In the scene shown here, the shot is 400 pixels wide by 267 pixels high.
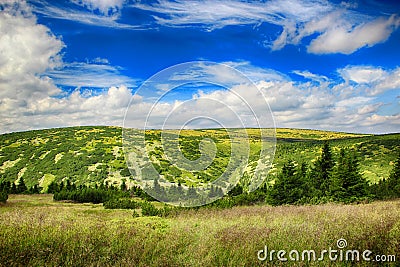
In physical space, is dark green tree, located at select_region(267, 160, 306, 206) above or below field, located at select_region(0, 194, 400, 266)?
below

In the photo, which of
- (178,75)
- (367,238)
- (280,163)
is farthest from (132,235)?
(280,163)

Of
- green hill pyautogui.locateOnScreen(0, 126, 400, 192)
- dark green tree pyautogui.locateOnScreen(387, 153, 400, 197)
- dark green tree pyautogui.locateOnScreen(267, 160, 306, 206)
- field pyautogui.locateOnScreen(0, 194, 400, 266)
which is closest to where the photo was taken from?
field pyautogui.locateOnScreen(0, 194, 400, 266)

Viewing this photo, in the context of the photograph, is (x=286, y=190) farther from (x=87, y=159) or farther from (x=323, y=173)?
(x=87, y=159)

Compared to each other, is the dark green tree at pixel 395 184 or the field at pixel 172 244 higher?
the field at pixel 172 244

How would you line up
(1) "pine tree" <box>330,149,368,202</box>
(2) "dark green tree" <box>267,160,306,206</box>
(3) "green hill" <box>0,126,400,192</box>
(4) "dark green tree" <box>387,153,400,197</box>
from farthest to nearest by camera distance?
(3) "green hill" <box>0,126,400,192</box> < (4) "dark green tree" <box>387,153,400,197</box> < (1) "pine tree" <box>330,149,368,202</box> < (2) "dark green tree" <box>267,160,306,206</box>

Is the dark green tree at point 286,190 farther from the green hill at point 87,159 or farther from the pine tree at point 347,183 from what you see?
the green hill at point 87,159

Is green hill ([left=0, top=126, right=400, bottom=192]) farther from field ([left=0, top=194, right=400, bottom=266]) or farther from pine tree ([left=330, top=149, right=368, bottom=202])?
field ([left=0, top=194, right=400, bottom=266])

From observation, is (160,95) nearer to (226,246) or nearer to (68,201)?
(226,246)

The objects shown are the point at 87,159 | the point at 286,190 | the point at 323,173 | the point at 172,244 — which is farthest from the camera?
the point at 87,159

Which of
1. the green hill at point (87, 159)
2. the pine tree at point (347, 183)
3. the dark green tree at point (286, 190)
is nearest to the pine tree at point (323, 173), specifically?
the pine tree at point (347, 183)

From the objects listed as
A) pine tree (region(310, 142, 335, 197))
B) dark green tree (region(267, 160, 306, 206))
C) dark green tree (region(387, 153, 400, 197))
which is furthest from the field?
dark green tree (region(387, 153, 400, 197))

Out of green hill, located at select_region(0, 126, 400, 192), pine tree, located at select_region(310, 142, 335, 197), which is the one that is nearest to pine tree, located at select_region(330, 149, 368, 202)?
pine tree, located at select_region(310, 142, 335, 197)

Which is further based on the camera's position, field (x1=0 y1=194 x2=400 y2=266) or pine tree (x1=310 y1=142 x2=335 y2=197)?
pine tree (x1=310 y1=142 x2=335 y2=197)

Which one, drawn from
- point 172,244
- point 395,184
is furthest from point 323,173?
point 172,244
